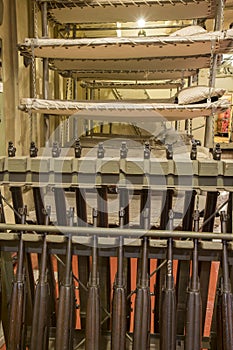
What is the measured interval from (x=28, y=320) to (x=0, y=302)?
0.70 feet

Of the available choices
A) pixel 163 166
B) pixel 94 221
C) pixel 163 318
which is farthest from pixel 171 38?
pixel 163 318

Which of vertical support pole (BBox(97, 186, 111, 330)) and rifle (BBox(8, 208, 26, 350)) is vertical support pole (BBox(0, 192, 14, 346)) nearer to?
rifle (BBox(8, 208, 26, 350))

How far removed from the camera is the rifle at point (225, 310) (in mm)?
1143

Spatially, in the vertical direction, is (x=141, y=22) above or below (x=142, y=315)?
above

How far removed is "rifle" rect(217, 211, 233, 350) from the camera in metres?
1.14

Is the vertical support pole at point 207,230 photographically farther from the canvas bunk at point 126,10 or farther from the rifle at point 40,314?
the canvas bunk at point 126,10

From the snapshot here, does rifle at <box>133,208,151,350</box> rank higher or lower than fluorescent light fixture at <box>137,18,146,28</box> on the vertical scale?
lower

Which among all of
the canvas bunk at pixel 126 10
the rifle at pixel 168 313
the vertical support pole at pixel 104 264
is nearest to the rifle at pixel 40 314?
the vertical support pole at pixel 104 264

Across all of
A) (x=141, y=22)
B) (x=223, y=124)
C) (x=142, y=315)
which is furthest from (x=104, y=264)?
(x=223, y=124)

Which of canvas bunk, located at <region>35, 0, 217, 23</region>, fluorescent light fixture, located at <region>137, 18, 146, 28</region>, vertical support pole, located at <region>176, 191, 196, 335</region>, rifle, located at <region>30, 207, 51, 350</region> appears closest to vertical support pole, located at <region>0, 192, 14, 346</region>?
rifle, located at <region>30, 207, 51, 350</region>

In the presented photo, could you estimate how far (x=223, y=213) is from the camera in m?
1.25

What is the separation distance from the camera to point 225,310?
3.77 ft

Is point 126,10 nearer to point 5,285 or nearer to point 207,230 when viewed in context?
point 207,230

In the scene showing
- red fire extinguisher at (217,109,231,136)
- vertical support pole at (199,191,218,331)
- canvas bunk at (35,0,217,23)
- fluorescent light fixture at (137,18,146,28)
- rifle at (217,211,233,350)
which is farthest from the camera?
red fire extinguisher at (217,109,231,136)
